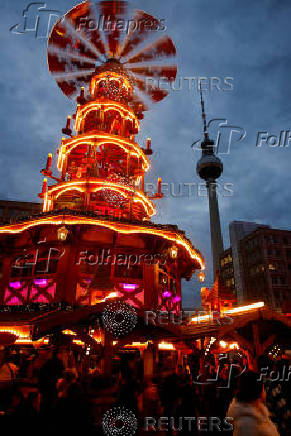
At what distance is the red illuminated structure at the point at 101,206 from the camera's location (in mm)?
17056

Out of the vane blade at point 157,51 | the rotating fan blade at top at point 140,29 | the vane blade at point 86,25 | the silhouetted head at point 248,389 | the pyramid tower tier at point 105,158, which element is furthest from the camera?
the vane blade at point 157,51

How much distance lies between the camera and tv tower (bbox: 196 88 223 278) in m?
84.9

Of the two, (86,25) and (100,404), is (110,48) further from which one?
(100,404)

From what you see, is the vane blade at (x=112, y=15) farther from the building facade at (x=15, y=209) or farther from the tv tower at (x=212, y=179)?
the tv tower at (x=212, y=179)

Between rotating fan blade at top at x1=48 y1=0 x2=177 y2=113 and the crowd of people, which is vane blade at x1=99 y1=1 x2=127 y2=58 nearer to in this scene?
rotating fan blade at top at x1=48 y1=0 x2=177 y2=113

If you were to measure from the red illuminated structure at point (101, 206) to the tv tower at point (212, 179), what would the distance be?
199 feet

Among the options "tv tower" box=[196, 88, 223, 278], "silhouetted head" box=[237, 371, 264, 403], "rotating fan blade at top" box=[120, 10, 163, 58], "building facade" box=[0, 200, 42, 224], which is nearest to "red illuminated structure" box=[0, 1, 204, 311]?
"rotating fan blade at top" box=[120, 10, 163, 58]

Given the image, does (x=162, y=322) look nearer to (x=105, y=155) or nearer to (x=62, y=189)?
(x=62, y=189)

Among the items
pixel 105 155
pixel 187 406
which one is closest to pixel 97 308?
pixel 187 406

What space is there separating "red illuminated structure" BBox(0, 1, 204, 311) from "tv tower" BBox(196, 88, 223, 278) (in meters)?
60.5

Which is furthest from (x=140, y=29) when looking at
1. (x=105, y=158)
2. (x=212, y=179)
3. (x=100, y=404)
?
(x=212, y=179)

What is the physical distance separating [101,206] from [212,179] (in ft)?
271

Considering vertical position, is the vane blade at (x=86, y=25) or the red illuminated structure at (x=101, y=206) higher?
the vane blade at (x=86, y=25)

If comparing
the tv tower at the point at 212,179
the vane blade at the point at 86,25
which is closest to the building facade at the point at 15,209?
the vane blade at the point at 86,25
